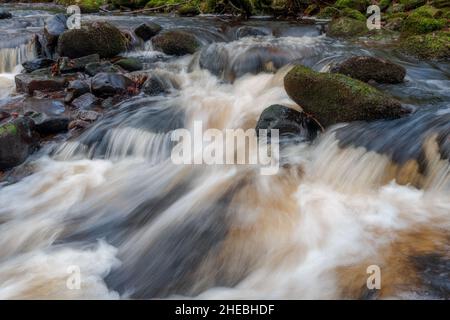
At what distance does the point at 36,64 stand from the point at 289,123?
6077 mm

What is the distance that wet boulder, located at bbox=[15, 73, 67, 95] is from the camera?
7.78 metres

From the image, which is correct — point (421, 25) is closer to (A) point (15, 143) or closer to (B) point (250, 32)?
(B) point (250, 32)

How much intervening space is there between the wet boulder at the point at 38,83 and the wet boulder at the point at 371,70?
494cm

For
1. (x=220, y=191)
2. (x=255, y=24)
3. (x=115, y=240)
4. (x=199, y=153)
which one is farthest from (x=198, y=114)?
(x=255, y=24)

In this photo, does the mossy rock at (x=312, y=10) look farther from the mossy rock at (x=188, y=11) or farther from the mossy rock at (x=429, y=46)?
the mossy rock at (x=429, y=46)

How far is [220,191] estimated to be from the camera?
4.80 meters

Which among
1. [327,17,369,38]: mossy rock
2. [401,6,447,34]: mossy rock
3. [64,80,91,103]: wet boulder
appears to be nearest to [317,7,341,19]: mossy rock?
[327,17,369,38]: mossy rock

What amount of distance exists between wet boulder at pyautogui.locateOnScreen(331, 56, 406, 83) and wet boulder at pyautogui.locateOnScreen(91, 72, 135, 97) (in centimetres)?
371

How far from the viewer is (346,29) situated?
11.2 m

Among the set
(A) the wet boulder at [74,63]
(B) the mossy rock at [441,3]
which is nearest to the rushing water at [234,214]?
(A) the wet boulder at [74,63]

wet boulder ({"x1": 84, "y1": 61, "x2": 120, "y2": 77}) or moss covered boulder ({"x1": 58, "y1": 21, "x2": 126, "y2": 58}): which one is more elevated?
moss covered boulder ({"x1": 58, "y1": 21, "x2": 126, "y2": 58})

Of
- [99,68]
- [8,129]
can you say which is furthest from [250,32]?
[8,129]

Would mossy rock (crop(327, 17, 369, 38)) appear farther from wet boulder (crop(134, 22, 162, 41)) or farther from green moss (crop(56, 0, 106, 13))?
green moss (crop(56, 0, 106, 13))

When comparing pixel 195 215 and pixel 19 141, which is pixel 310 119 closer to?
pixel 195 215
